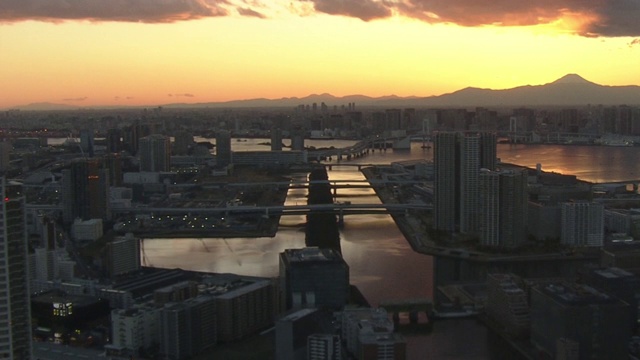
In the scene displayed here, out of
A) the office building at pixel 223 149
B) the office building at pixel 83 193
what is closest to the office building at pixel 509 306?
the office building at pixel 83 193

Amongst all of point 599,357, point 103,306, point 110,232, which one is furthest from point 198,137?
point 599,357

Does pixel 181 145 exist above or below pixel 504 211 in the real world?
above

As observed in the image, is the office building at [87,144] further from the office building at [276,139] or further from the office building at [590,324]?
the office building at [590,324]

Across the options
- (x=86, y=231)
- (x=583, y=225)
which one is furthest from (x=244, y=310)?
(x=583, y=225)

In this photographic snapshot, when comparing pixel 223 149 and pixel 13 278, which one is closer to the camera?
pixel 13 278

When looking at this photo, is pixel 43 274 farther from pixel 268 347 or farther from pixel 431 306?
pixel 431 306

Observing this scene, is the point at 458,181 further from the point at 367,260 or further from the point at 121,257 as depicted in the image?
the point at 121,257
